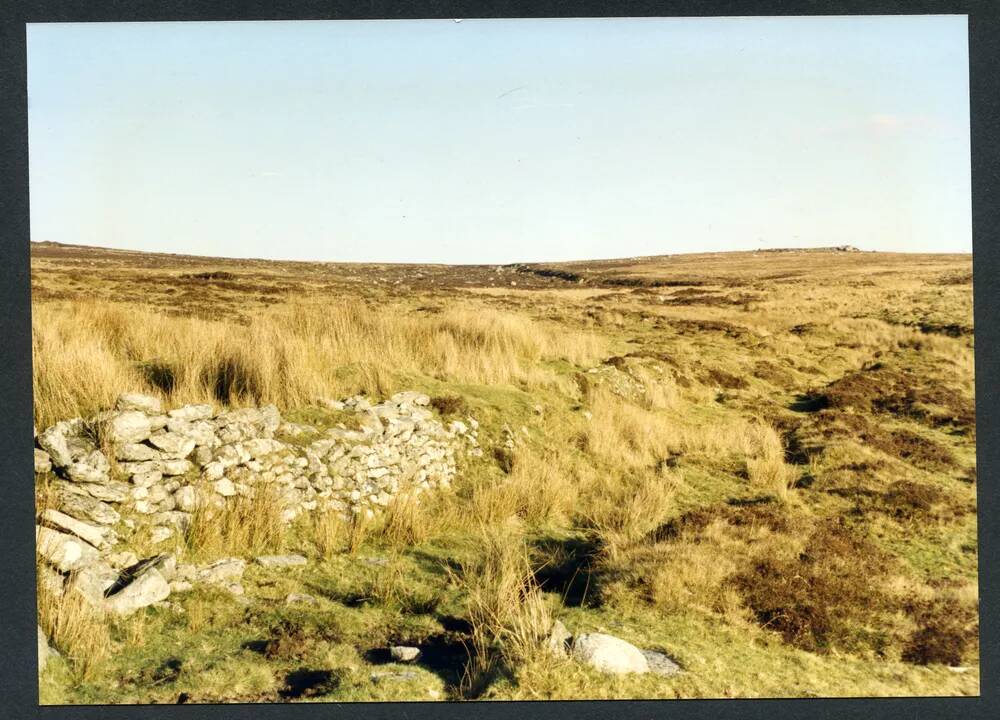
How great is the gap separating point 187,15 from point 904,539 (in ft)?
24.3

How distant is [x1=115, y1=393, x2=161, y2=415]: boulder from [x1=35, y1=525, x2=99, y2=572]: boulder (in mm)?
1152

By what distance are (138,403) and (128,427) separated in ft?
1.06

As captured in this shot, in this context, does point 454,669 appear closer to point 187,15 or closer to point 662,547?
point 662,547

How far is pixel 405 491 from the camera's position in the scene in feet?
21.4

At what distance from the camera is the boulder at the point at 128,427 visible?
220 inches

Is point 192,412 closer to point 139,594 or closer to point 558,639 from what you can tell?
point 139,594

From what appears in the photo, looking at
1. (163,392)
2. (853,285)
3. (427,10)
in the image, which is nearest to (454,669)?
(163,392)

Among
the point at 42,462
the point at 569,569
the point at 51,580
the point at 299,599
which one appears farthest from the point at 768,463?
the point at 42,462

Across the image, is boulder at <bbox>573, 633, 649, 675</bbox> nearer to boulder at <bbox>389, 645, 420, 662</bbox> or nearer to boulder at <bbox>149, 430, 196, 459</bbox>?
boulder at <bbox>389, 645, 420, 662</bbox>

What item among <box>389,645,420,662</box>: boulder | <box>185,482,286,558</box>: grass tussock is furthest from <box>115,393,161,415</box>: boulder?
<box>389,645,420,662</box>: boulder

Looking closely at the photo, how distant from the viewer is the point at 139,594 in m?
4.89

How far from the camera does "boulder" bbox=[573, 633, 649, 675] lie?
4.55 metres

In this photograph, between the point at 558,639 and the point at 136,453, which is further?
the point at 136,453

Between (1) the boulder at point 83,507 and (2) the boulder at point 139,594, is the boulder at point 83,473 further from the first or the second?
(2) the boulder at point 139,594
